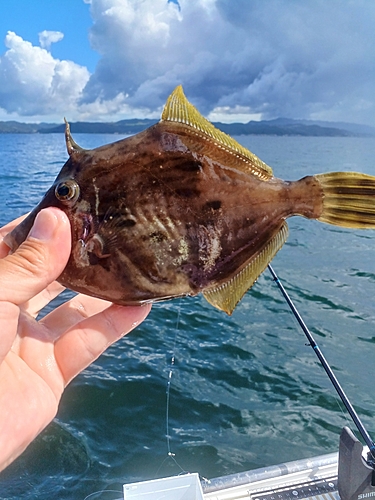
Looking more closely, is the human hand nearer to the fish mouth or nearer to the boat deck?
the fish mouth

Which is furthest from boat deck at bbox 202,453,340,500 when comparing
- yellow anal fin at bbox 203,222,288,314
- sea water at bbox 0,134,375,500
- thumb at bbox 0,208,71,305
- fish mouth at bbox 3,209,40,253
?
fish mouth at bbox 3,209,40,253

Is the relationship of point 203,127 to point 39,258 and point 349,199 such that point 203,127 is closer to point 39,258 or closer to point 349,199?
point 349,199

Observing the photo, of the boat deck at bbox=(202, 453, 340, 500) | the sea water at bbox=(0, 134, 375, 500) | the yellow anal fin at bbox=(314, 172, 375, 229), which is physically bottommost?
the sea water at bbox=(0, 134, 375, 500)

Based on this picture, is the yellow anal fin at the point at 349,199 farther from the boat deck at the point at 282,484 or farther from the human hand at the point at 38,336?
the boat deck at the point at 282,484

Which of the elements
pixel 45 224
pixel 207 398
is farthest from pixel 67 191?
pixel 207 398

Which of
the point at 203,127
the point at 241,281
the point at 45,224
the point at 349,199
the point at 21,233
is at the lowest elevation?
the point at 241,281

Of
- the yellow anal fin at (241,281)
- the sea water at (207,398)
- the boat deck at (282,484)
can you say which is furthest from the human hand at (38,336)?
the sea water at (207,398)

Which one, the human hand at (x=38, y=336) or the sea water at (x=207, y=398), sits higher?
the human hand at (x=38, y=336)
